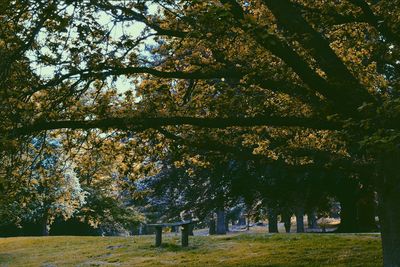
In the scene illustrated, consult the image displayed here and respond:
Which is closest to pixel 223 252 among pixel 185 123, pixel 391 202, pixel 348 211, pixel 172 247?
pixel 172 247

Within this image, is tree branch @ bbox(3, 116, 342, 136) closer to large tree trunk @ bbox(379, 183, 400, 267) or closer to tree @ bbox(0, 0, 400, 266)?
tree @ bbox(0, 0, 400, 266)

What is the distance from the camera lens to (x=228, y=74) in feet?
39.4

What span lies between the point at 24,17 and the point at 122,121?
3.39 m

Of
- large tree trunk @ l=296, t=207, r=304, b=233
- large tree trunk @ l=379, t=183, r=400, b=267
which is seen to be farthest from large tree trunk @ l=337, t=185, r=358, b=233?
large tree trunk @ l=379, t=183, r=400, b=267

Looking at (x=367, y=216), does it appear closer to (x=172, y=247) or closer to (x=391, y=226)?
(x=172, y=247)

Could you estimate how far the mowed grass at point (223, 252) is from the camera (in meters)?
18.5

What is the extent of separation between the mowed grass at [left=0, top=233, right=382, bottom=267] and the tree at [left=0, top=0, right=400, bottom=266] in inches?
178

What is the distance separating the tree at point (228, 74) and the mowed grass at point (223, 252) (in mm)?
4531

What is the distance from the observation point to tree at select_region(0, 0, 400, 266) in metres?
10.8

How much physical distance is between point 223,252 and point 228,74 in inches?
468

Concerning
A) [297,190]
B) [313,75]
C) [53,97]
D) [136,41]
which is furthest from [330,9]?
[297,190]

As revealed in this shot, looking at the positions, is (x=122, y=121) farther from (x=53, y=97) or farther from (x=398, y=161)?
(x=398, y=161)

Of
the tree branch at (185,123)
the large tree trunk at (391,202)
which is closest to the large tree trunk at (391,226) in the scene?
the large tree trunk at (391,202)

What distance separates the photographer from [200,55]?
50.0ft
